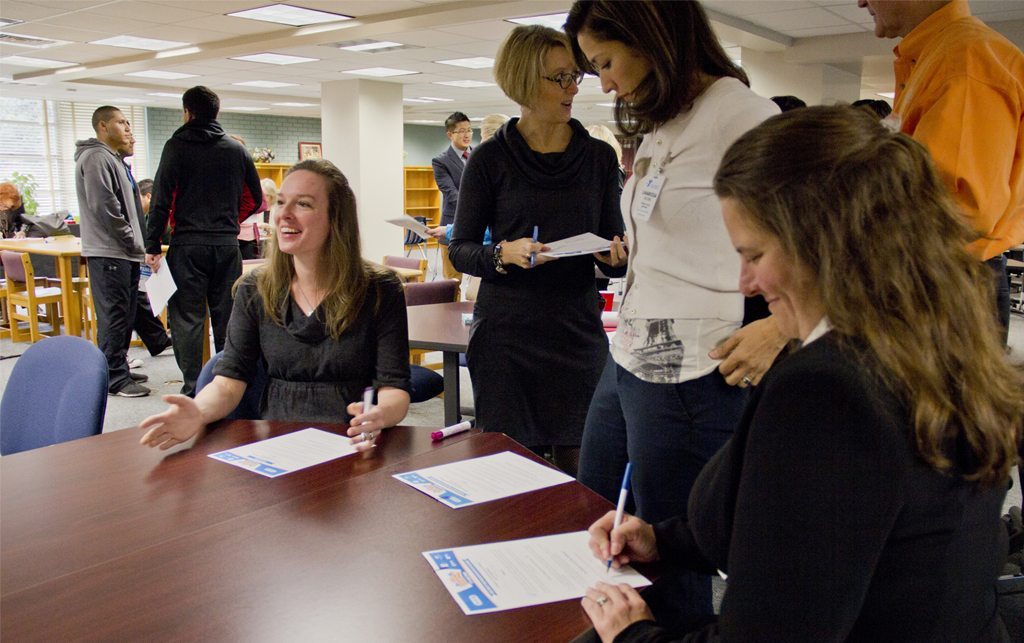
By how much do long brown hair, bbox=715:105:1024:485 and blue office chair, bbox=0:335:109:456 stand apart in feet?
5.70

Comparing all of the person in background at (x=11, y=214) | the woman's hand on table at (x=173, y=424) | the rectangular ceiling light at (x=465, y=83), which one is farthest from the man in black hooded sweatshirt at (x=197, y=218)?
the rectangular ceiling light at (x=465, y=83)

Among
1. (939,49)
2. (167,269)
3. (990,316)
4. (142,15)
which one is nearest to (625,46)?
(939,49)

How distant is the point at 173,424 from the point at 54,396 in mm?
602

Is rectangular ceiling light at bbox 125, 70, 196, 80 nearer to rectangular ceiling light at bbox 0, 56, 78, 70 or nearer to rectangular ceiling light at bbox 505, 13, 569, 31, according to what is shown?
rectangular ceiling light at bbox 0, 56, 78, 70

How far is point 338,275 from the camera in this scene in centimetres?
206

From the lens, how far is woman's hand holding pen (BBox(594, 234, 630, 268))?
1975 mm

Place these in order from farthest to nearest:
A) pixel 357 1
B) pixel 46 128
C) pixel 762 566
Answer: pixel 46 128 → pixel 357 1 → pixel 762 566

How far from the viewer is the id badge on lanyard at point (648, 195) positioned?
57.5 inches

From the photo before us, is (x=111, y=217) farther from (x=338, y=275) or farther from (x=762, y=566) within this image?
(x=762, y=566)

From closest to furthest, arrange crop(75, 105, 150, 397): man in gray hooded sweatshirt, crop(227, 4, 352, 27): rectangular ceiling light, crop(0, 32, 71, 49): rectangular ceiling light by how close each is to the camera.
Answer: crop(75, 105, 150, 397): man in gray hooded sweatshirt, crop(227, 4, 352, 27): rectangular ceiling light, crop(0, 32, 71, 49): rectangular ceiling light

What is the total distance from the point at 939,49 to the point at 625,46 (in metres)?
0.61

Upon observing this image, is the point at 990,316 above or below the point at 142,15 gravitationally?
below

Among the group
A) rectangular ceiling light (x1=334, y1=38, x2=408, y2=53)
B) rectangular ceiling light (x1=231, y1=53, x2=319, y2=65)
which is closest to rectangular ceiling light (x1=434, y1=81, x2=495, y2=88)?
rectangular ceiling light (x1=231, y1=53, x2=319, y2=65)

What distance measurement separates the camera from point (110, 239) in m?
4.88
